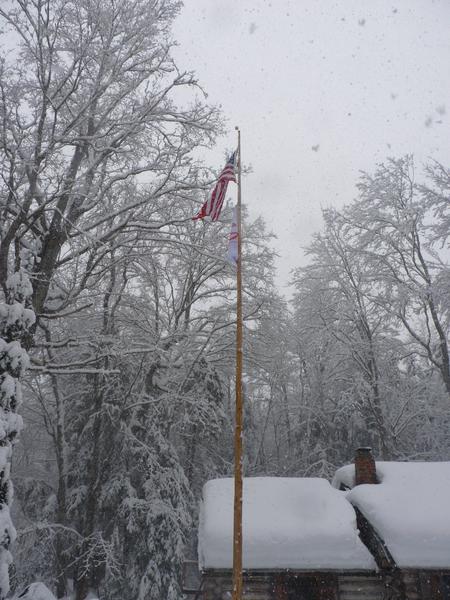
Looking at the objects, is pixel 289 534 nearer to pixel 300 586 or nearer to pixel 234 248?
pixel 300 586

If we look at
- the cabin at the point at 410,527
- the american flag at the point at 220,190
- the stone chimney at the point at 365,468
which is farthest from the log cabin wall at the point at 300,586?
the american flag at the point at 220,190

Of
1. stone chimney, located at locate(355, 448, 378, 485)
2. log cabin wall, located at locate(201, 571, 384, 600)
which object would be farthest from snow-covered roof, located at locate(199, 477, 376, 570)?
stone chimney, located at locate(355, 448, 378, 485)

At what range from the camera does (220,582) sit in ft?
29.0

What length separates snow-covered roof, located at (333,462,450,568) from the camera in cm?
837

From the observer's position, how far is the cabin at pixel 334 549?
334 inches

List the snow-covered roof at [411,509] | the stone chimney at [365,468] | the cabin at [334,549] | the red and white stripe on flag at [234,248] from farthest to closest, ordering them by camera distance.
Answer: the stone chimney at [365,468], the cabin at [334,549], the snow-covered roof at [411,509], the red and white stripe on flag at [234,248]

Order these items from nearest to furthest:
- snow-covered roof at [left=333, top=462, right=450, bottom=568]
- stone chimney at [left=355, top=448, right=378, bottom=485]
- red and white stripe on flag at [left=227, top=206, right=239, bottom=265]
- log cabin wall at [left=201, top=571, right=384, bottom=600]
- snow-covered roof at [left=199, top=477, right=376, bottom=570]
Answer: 1. red and white stripe on flag at [left=227, top=206, right=239, bottom=265]
2. snow-covered roof at [left=333, top=462, right=450, bottom=568]
3. snow-covered roof at [left=199, top=477, right=376, bottom=570]
4. log cabin wall at [left=201, top=571, right=384, bottom=600]
5. stone chimney at [left=355, top=448, right=378, bottom=485]

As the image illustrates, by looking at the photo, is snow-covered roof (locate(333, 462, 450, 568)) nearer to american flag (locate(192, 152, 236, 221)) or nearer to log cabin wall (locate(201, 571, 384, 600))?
log cabin wall (locate(201, 571, 384, 600))

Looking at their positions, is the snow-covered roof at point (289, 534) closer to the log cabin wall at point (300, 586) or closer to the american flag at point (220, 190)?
the log cabin wall at point (300, 586)

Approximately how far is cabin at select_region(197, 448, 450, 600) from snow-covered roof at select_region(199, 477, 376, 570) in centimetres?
2

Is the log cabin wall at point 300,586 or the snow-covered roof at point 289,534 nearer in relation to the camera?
the snow-covered roof at point 289,534

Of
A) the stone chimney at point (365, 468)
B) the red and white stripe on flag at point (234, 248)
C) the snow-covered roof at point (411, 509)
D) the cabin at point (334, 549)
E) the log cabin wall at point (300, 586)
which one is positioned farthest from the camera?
the stone chimney at point (365, 468)

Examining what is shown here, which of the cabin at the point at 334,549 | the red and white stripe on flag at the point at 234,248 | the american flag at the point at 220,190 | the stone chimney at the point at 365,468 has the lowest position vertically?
the cabin at the point at 334,549

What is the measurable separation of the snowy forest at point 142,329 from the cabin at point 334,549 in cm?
387
